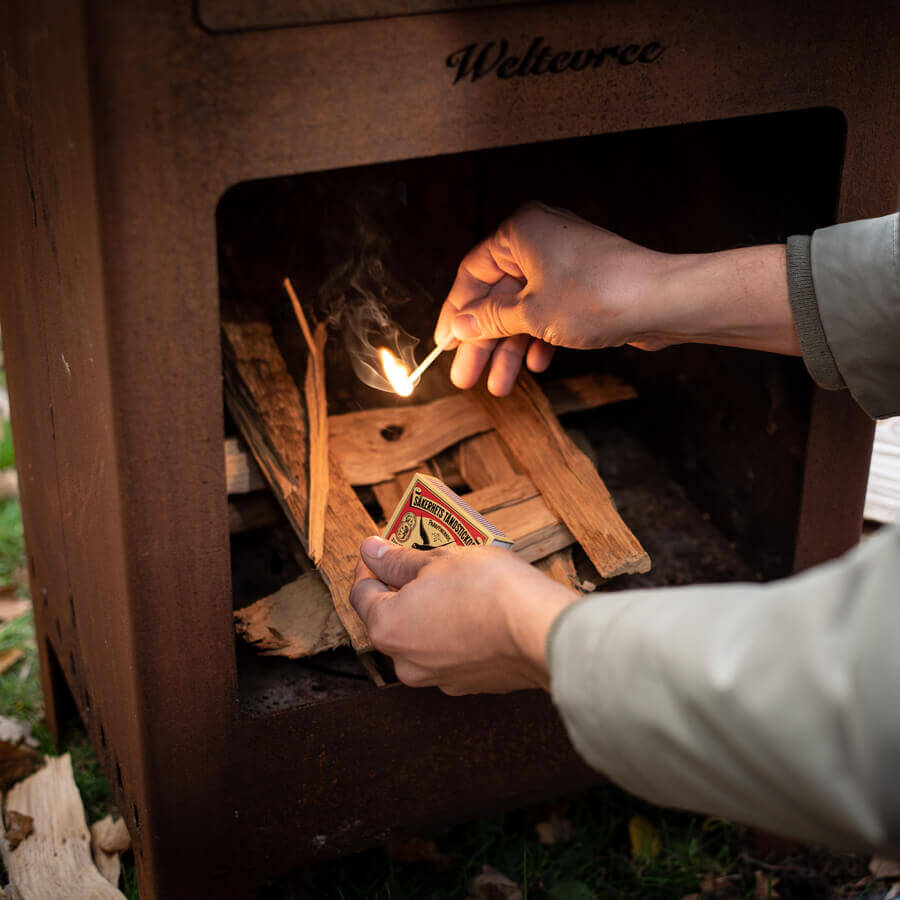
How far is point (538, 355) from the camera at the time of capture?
5.38 feet

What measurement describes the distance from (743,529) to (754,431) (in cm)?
18

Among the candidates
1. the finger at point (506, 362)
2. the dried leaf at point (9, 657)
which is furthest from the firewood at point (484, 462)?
the dried leaf at point (9, 657)

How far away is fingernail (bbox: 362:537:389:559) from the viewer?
4.51 ft

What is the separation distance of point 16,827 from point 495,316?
3.59 feet

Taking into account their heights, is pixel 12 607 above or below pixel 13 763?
above

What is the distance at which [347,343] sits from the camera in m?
1.75

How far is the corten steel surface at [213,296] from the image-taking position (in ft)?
3.52

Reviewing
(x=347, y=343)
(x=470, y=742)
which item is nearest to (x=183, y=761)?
(x=470, y=742)

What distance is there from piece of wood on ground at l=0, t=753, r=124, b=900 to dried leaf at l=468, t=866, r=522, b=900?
53 centimetres

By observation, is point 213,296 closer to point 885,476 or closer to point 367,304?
point 367,304

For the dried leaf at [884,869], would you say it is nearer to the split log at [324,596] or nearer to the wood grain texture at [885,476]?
the wood grain texture at [885,476]

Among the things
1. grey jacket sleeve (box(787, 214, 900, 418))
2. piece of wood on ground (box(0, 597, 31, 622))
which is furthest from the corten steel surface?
piece of wood on ground (box(0, 597, 31, 622))

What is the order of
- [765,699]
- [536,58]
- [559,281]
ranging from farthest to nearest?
[559,281]
[536,58]
[765,699]

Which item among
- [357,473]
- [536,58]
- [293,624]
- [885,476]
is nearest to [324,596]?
[293,624]
